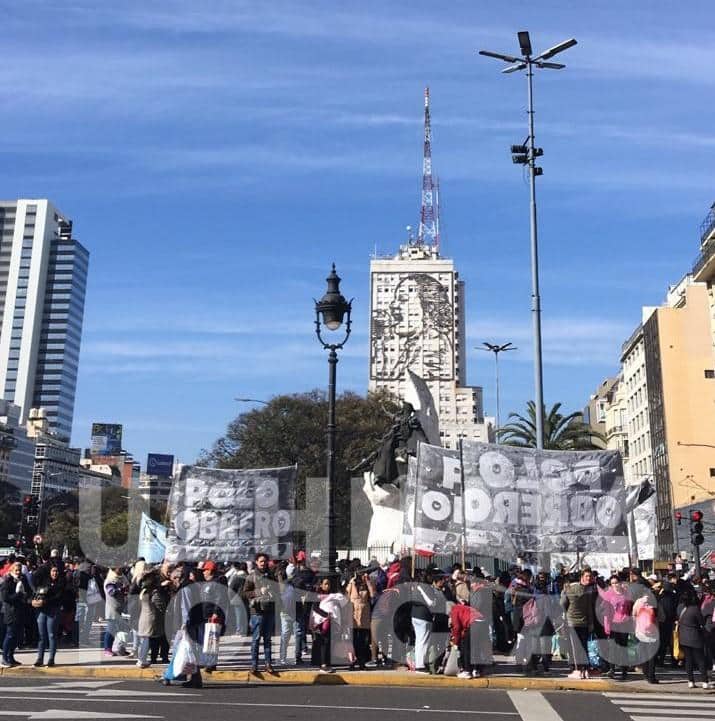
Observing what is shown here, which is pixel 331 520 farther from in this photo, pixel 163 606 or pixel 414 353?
pixel 414 353

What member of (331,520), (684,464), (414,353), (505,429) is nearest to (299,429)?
(505,429)

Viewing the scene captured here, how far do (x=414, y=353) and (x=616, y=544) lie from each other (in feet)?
507

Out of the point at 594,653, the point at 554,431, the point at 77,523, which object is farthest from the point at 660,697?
the point at 77,523

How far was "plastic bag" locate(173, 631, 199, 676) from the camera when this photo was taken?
1245 cm

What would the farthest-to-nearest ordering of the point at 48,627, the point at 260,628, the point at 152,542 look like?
the point at 152,542 < the point at 48,627 < the point at 260,628

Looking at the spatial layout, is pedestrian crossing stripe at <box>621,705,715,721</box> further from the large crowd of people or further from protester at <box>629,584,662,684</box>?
protester at <box>629,584,662,684</box>

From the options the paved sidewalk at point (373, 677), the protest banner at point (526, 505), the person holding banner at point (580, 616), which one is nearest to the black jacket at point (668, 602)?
the paved sidewalk at point (373, 677)

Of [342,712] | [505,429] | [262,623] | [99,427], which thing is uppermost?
[99,427]

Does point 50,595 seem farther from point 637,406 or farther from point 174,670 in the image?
point 637,406

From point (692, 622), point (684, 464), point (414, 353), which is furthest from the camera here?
point (414, 353)

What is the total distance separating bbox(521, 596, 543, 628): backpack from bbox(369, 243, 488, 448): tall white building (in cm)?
14994

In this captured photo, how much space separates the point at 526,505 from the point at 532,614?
1864 millimetres

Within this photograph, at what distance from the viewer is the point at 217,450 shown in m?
61.2

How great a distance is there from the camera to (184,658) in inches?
489
